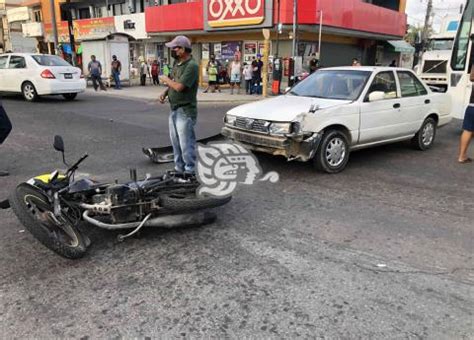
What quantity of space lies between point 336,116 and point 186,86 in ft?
7.47

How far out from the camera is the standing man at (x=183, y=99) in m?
Result: 5.08

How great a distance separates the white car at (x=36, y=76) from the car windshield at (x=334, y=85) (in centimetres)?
998

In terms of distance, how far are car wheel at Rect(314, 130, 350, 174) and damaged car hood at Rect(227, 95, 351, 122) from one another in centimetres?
44

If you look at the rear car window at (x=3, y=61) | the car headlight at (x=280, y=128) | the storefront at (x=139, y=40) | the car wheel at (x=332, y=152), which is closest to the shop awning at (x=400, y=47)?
the storefront at (x=139, y=40)

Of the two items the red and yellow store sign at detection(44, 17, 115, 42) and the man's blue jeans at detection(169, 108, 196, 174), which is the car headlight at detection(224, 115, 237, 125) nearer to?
the man's blue jeans at detection(169, 108, 196, 174)

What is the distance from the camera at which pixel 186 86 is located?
201 inches

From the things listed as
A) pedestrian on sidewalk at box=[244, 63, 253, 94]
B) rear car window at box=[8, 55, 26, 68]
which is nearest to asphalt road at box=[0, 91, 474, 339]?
rear car window at box=[8, 55, 26, 68]

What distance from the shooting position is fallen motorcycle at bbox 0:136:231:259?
344cm

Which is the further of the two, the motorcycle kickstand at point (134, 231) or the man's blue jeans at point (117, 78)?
the man's blue jeans at point (117, 78)

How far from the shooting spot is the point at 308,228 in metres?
4.30

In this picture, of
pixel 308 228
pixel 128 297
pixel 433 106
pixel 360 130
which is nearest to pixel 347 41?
pixel 433 106

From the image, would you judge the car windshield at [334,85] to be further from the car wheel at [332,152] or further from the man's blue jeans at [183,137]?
the man's blue jeans at [183,137]

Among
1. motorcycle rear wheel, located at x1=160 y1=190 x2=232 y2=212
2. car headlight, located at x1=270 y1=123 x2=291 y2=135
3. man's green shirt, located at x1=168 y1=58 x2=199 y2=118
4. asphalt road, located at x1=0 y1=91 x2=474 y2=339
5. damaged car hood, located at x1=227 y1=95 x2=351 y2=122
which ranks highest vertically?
man's green shirt, located at x1=168 y1=58 x2=199 y2=118

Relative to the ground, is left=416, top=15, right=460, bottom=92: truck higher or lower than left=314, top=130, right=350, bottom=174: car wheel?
higher
